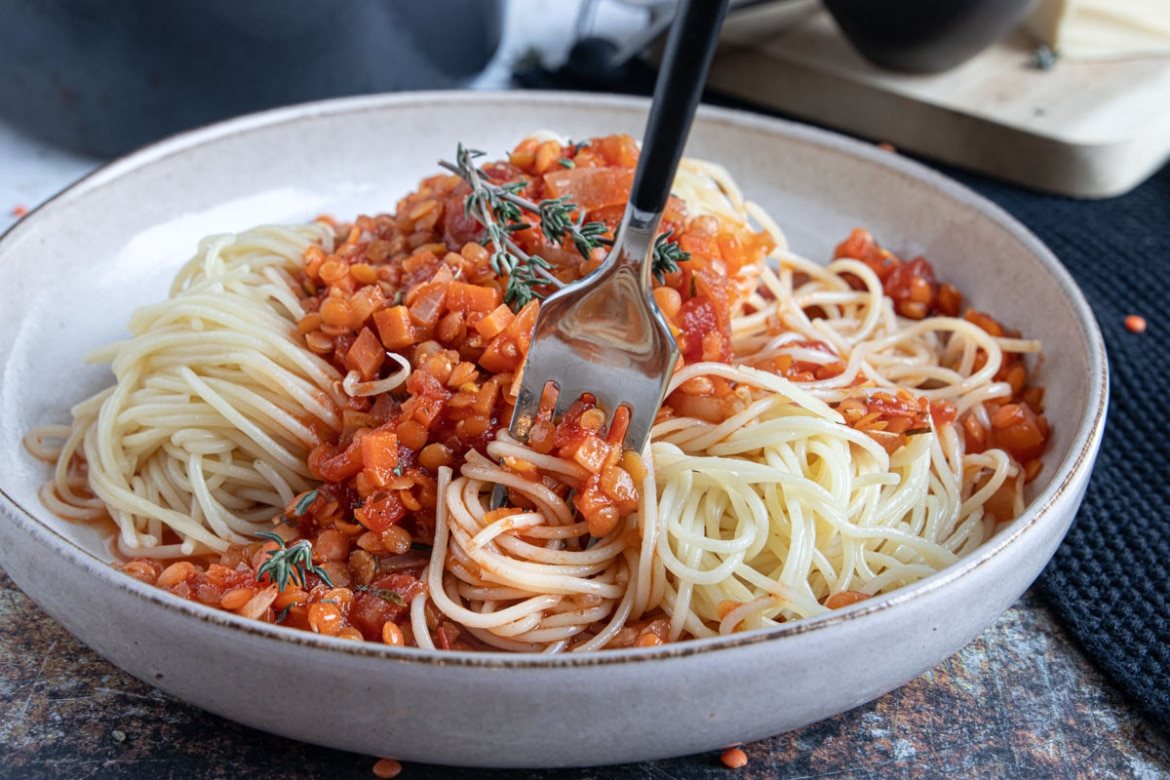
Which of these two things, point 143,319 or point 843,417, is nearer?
point 843,417

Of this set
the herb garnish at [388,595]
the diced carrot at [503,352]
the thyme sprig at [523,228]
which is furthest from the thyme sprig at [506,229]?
the herb garnish at [388,595]

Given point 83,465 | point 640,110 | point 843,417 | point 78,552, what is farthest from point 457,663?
point 640,110

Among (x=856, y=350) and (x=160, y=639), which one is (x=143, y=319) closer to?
(x=160, y=639)

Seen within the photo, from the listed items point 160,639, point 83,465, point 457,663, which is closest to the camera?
point 457,663

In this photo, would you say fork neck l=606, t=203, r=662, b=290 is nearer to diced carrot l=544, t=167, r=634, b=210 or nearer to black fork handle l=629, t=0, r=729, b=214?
black fork handle l=629, t=0, r=729, b=214

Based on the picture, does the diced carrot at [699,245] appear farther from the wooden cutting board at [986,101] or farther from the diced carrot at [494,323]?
the wooden cutting board at [986,101]

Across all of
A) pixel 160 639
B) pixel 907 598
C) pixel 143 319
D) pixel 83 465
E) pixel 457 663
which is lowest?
pixel 83 465

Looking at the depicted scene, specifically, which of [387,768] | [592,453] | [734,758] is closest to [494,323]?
[592,453]
